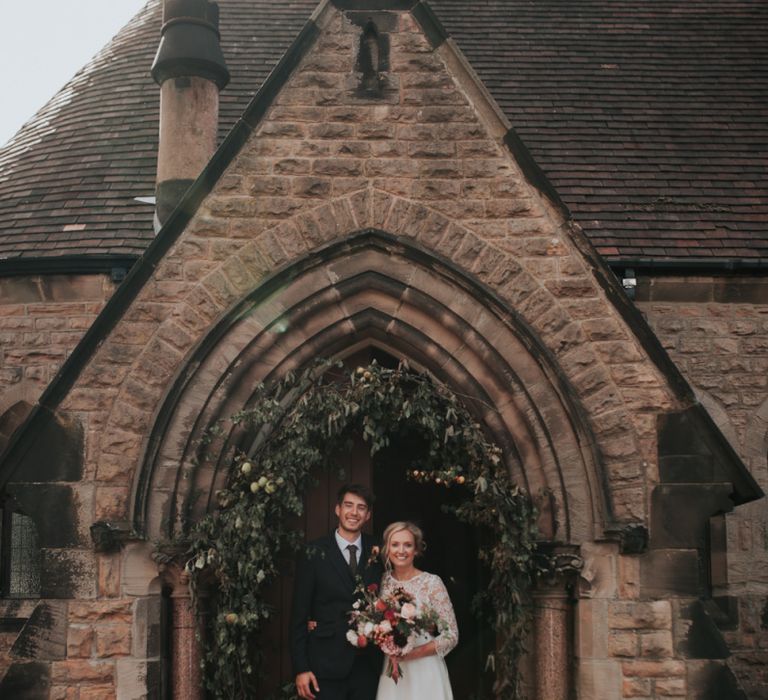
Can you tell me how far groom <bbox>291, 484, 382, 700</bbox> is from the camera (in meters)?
5.87

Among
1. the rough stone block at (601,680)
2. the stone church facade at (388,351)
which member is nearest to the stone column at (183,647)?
the stone church facade at (388,351)

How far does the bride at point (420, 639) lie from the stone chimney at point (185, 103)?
12.0 feet

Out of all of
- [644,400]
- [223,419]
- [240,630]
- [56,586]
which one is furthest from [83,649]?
[644,400]

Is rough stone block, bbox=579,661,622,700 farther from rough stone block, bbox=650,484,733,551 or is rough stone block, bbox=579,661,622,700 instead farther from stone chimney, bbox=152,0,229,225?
Result: stone chimney, bbox=152,0,229,225

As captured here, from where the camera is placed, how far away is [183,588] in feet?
20.1

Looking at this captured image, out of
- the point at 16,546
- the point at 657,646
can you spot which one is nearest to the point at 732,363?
the point at 657,646

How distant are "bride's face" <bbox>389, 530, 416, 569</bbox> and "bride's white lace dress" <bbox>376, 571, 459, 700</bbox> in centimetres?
16

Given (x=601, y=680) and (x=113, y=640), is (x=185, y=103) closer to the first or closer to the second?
(x=113, y=640)

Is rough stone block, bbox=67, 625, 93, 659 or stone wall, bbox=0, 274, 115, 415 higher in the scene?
stone wall, bbox=0, 274, 115, 415

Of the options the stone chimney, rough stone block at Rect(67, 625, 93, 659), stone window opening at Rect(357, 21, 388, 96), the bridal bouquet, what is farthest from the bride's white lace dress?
the stone chimney

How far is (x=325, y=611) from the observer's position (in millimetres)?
5965

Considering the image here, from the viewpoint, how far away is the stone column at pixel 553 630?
6.16 m

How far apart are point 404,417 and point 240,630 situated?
1.70 metres

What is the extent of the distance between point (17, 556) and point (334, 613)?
435 cm
